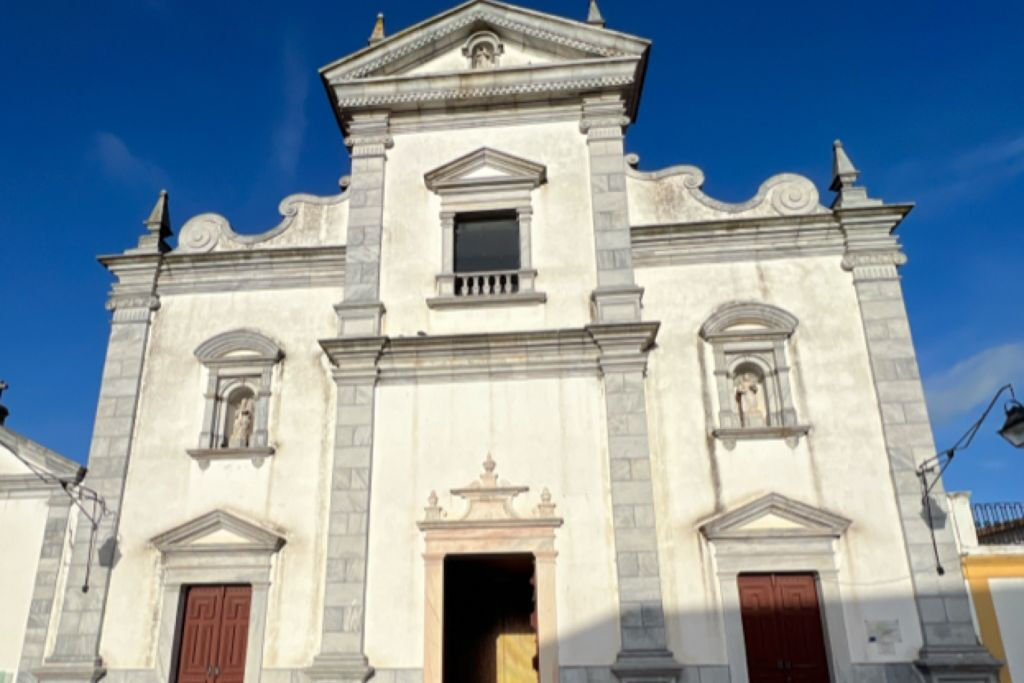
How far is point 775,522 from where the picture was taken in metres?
12.0

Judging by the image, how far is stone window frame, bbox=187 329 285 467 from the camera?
13.2 m

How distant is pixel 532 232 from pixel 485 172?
1.55 metres

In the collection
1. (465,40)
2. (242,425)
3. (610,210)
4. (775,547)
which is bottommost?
(775,547)

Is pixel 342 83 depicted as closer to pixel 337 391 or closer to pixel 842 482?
pixel 337 391

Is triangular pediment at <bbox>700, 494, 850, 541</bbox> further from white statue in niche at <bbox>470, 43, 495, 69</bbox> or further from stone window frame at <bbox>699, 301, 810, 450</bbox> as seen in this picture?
white statue in niche at <bbox>470, 43, 495, 69</bbox>

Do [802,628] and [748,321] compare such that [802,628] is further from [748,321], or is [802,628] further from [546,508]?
[748,321]

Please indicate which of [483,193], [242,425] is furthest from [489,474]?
[483,193]

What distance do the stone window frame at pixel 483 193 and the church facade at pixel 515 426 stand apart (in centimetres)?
5

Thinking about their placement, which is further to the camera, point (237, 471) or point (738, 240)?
point (738, 240)

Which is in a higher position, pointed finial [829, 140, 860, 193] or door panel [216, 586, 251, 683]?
pointed finial [829, 140, 860, 193]

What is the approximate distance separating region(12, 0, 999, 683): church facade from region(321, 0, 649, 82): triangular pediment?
8cm

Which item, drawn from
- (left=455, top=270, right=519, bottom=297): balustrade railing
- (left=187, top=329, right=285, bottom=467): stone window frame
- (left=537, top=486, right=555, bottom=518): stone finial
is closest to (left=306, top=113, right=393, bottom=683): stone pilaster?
(left=187, top=329, right=285, bottom=467): stone window frame

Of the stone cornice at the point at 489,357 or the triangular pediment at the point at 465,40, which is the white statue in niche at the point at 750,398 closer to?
the stone cornice at the point at 489,357

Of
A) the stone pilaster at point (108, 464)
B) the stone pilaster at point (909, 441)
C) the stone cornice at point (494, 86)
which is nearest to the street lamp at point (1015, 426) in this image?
the stone pilaster at point (909, 441)
